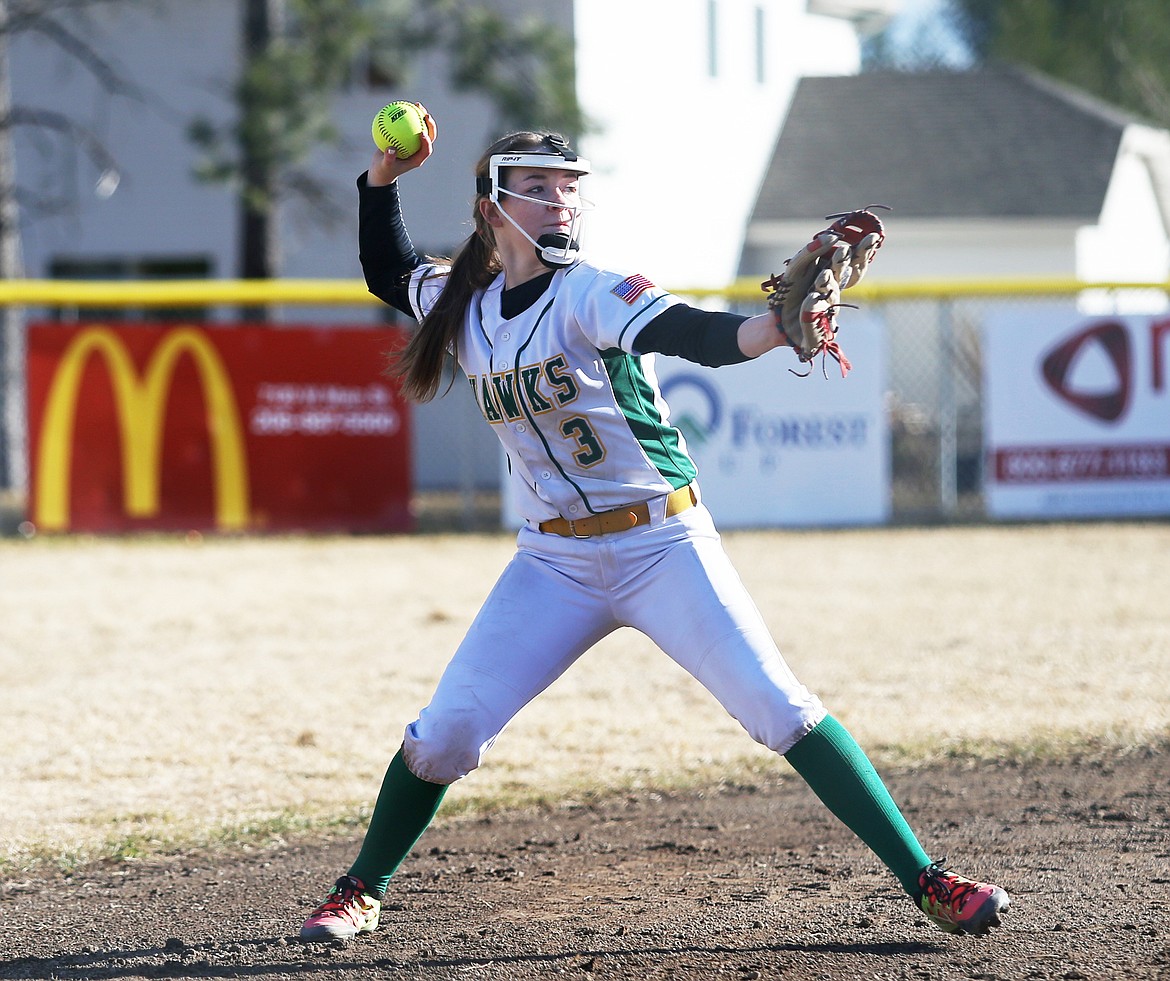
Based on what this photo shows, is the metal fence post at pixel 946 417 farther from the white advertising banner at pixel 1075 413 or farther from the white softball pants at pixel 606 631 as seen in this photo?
the white softball pants at pixel 606 631

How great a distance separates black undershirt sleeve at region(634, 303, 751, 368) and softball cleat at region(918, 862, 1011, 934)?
1310 millimetres

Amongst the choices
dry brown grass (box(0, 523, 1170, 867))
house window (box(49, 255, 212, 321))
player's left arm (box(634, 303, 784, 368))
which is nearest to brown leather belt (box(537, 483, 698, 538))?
player's left arm (box(634, 303, 784, 368))

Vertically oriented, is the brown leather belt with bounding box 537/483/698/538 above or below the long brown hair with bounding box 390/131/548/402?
below

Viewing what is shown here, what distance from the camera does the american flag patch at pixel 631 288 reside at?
3404mm

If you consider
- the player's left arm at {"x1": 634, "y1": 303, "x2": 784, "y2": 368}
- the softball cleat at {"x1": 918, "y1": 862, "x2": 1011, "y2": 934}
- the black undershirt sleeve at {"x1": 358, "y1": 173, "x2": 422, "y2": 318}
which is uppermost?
the black undershirt sleeve at {"x1": 358, "y1": 173, "x2": 422, "y2": 318}

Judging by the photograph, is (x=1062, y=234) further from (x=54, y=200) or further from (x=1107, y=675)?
(x=1107, y=675)

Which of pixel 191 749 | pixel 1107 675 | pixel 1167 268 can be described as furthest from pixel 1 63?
pixel 1167 268

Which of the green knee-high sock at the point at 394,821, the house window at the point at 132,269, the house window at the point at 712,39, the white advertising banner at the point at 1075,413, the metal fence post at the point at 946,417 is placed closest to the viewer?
the green knee-high sock at the point at 394,821

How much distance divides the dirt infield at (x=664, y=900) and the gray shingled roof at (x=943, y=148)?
58.0 feet

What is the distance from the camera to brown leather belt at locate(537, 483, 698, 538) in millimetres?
3664

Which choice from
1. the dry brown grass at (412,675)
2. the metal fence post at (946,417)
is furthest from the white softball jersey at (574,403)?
the metal fence post at (946,417)

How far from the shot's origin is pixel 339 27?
15.9 meters

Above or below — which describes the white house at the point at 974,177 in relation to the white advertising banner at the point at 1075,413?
above

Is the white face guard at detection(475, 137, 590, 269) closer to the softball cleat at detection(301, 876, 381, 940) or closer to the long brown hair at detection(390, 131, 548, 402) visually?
the long brown hair at detection(390, 131, 548, 402)
